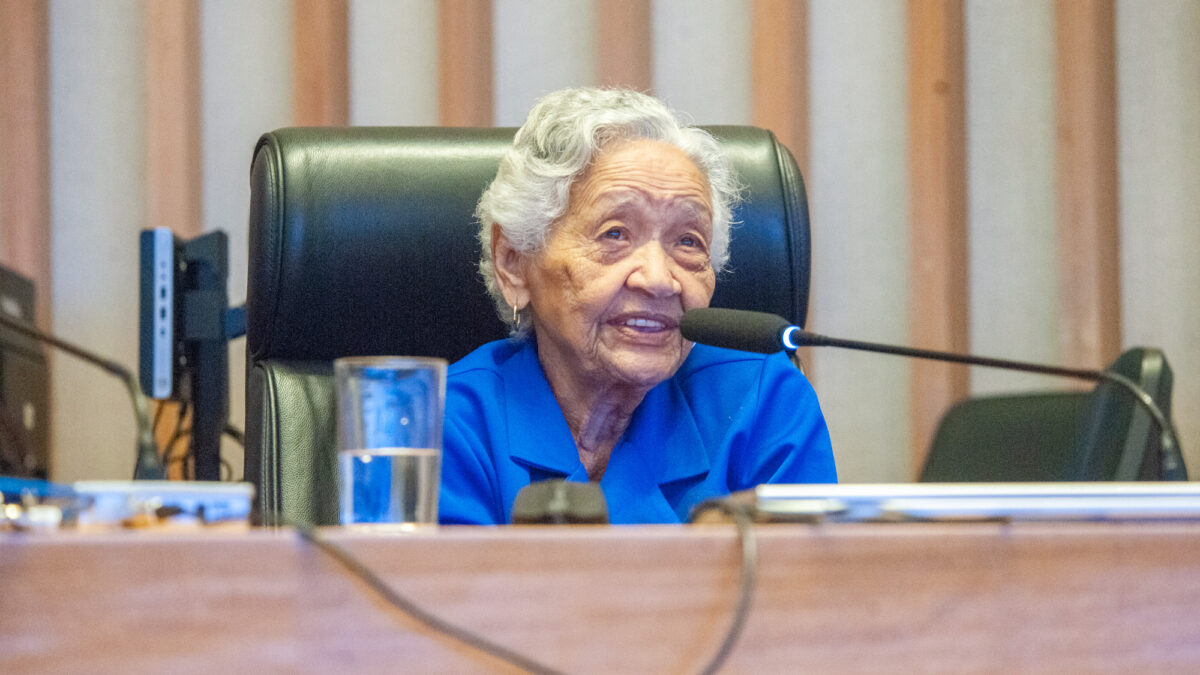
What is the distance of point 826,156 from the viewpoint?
91.2 inches

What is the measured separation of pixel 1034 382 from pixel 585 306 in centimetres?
126

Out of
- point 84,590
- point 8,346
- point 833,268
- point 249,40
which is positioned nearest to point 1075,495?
point 84,590

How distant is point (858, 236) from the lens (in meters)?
2.31

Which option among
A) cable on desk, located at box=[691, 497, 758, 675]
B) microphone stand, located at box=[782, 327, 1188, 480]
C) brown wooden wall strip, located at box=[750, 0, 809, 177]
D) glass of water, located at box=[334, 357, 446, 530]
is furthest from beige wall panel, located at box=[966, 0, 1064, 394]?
cable on desk, located at box=[691, 497, 758, 675]

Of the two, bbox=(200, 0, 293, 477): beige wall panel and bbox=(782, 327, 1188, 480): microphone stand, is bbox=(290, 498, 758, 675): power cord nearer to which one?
bbox=(782, 327, 1188, 480): microphone stand

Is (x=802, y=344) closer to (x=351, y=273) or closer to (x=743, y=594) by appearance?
(x=743, y=594)

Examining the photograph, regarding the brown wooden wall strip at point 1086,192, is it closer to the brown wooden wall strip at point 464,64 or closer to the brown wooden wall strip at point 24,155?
the brown wooden wall strip at point 464,64

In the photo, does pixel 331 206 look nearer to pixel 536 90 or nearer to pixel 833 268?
pixel 536 90

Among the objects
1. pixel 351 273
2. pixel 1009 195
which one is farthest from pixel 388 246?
pixel 1009 195

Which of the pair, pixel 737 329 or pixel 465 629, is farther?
pixel 737 329

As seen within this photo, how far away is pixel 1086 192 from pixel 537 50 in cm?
107

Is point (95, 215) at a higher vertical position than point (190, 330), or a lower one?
higher

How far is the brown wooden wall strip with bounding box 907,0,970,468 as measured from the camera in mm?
2281

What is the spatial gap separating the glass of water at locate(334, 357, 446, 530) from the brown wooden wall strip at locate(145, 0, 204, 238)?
155 centimetres
